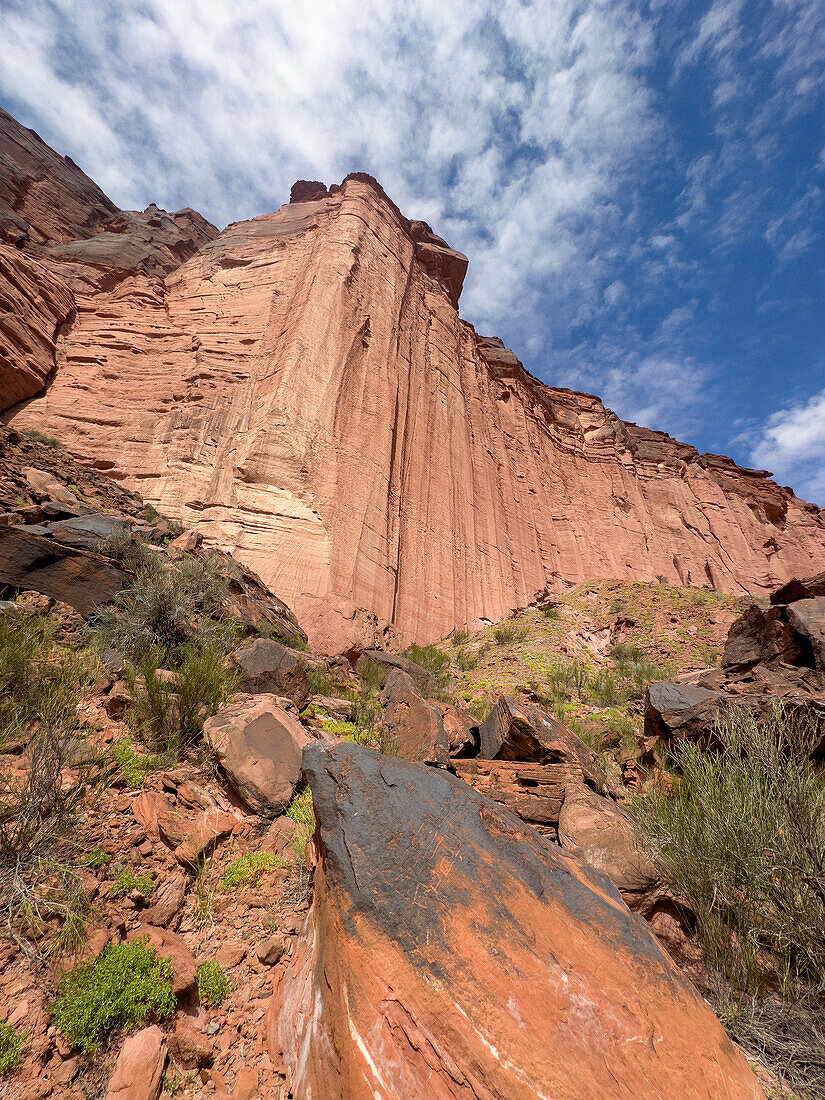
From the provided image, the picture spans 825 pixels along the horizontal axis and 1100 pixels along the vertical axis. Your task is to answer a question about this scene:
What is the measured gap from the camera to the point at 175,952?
86.6 inches

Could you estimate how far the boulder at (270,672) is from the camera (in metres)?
Result: 5.15

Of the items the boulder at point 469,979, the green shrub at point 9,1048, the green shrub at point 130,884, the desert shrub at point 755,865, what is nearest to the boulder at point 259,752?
the green shrub at point 130,884

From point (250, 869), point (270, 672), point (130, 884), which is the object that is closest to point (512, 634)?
point (270, 672)

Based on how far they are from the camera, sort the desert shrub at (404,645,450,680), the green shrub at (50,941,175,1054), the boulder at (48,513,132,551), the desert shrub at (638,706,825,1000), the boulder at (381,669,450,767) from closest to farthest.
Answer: the green shrub at (50,941,175,1054) < the desert shrub at (638,706,825,1000) < the boulder at (381,669,450,767) < the boulder at (48,513,132,551) < the desert shrub at (404,645,450,680)

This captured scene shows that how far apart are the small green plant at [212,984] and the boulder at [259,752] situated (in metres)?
1.03

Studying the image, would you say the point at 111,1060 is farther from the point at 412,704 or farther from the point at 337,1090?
the point at 412,704

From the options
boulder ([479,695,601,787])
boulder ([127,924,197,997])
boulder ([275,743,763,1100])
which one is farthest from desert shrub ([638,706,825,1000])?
boulder ([127,924,197,997])

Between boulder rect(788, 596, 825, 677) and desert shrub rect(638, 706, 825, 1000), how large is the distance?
13.3 ft

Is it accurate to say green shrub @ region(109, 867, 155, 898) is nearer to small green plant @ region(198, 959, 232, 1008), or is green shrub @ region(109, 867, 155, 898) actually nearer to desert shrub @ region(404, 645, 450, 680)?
small green plant @ region(198, 959, 232, 1008)

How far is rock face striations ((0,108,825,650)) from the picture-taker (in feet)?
42.2

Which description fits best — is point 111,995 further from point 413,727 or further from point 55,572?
point 55,572

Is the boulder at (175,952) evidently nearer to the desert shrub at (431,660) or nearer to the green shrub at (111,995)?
the green shrub at (111,995)

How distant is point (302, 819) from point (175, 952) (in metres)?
1.15

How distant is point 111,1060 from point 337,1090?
939 millimetres
